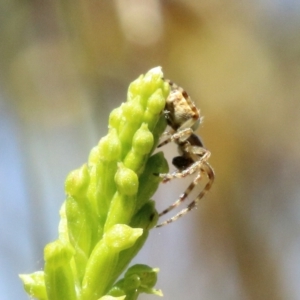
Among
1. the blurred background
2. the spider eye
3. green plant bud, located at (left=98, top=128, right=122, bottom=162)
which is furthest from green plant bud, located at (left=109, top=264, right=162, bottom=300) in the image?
the blurred background

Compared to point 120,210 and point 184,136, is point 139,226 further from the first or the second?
point 184,136

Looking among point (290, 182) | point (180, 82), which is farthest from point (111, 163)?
point (290, 182)

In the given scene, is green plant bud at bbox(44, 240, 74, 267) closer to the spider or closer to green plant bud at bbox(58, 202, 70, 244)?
green plant bud at bbox(58, 202, 70, 244)

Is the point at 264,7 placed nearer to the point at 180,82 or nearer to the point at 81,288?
the point at 180,82

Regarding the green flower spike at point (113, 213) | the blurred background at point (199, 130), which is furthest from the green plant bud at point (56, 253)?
the blurred background at point (199, 130)

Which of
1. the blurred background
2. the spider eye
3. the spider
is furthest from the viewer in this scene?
the blurred background

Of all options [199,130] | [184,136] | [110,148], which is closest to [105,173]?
[110,148]
